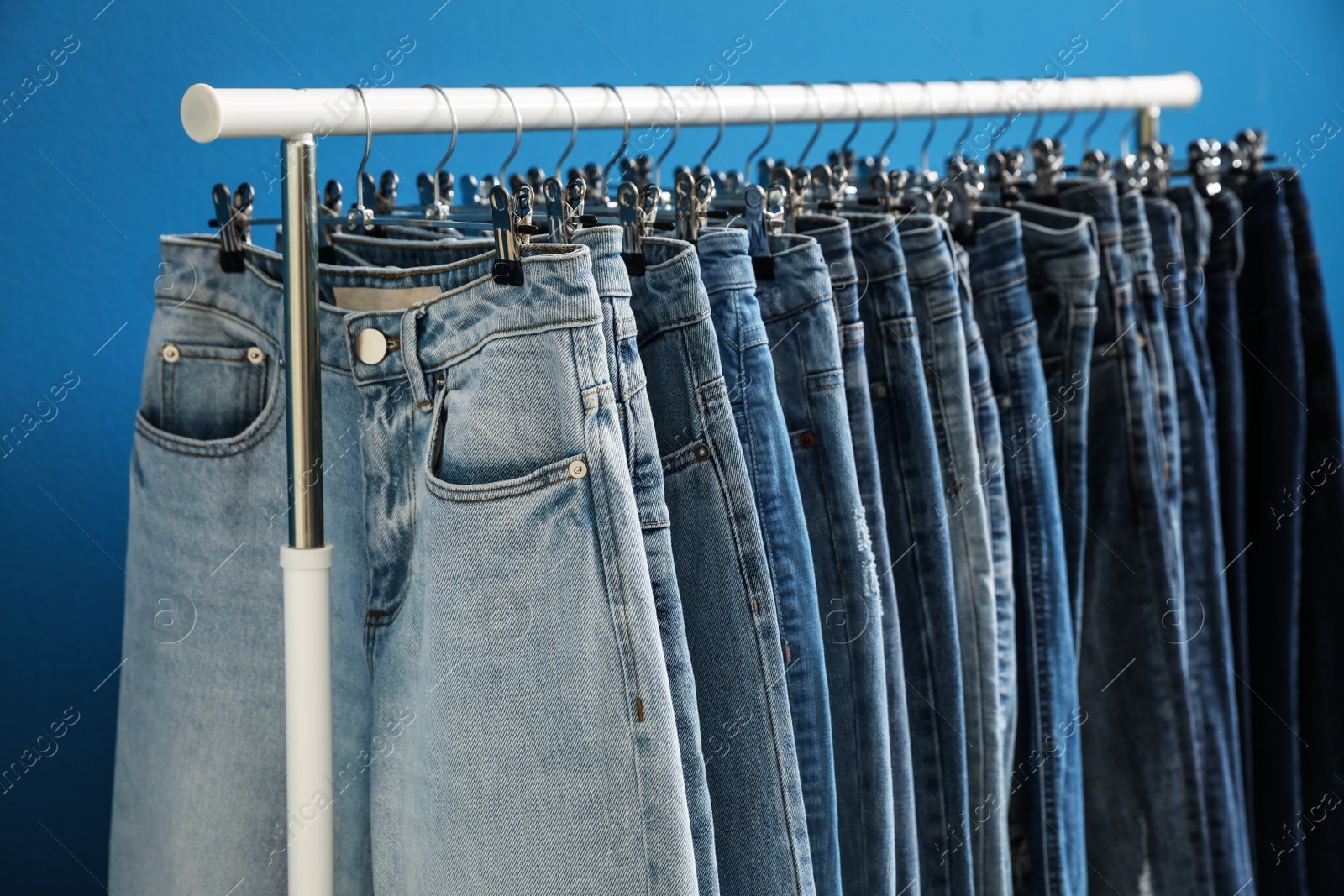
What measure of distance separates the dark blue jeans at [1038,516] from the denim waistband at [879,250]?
0.15 metres

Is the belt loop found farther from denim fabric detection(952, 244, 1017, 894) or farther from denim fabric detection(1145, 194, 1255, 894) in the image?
denim fabric detection(1145, 194, 1255, 894)

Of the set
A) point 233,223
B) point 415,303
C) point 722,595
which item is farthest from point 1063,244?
point 233,223

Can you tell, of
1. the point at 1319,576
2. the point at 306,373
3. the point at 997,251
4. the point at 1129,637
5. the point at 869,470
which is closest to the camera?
the point at 306,373

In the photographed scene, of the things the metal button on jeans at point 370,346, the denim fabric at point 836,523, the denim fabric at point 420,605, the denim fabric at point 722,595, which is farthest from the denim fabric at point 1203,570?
the metal button on jeans at point 370,346

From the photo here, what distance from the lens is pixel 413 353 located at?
74 cm

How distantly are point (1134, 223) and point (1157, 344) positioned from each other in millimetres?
135

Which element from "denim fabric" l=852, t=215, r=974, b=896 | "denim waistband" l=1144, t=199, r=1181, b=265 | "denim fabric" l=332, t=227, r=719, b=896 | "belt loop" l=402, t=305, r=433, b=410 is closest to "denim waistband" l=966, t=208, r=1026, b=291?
"denim fabric" l=852, t=215, r=974, b=896

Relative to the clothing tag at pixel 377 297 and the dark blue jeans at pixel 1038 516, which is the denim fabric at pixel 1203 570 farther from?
the clothing tag at pixel 377 297

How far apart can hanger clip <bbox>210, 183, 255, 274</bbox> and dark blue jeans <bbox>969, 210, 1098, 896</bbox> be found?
2.22 ft

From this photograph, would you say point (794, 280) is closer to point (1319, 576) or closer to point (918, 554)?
point (918, 554)

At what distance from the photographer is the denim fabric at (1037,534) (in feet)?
3.49

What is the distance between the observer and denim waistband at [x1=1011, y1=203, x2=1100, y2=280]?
1076 millimetres

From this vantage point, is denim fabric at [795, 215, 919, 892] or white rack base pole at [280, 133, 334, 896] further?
denim fabric at [795, 215, 919, 892]

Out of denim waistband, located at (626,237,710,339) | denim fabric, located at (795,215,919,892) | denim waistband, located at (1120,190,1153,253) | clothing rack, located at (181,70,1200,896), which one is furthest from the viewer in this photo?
denim waistband, located at (1120,190,1153,253)
